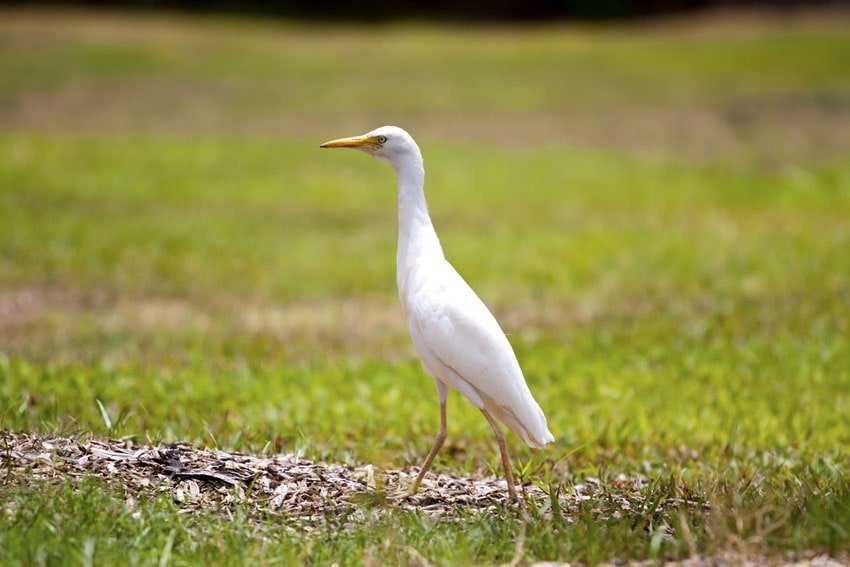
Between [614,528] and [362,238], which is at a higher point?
[614,528]

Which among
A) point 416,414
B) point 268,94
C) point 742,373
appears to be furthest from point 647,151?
point 416,414

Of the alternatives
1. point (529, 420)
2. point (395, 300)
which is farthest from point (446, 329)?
point (395, 300)

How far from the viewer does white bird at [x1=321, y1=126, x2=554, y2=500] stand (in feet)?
13.9

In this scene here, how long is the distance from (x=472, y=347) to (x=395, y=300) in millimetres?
5034

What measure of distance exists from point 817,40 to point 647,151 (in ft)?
38.3

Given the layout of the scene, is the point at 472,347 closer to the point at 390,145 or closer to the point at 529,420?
the point at 529,420

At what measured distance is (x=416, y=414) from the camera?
6238 mm

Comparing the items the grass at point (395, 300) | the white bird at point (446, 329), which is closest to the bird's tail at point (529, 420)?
the white bird at point (446, 329)

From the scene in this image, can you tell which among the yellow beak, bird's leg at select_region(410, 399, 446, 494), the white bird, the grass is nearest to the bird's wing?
the white bird

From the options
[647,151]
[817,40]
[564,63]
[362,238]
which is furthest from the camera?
[817,40]

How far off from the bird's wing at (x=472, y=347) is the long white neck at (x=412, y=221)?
172mm

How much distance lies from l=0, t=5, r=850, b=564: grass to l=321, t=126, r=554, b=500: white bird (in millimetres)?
451

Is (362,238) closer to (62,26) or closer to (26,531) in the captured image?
(26,531)

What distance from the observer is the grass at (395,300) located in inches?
152
